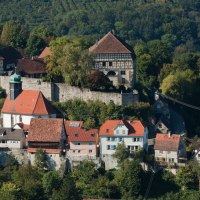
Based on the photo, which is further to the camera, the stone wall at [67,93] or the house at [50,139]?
the stone wall at [67,93]

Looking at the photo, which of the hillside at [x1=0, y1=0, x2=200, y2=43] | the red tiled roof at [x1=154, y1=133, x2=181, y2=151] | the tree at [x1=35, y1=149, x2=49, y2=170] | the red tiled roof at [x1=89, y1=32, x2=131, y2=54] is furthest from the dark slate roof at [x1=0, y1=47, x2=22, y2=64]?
Answer: the hillside at [x1=0, y1=0, x2=200, y2=43]

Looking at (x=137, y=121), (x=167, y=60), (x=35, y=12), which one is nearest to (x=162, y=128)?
(x=137, y=121)

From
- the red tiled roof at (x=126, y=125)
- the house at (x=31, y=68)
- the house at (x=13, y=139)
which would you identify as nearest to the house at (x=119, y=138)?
the red tiled roof at (x=126, y=125)

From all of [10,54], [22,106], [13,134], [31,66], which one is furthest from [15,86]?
[10,54]

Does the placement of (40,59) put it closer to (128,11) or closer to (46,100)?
(46,100)

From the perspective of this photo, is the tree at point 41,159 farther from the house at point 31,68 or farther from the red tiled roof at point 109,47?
the red tiled roof at point 109,47

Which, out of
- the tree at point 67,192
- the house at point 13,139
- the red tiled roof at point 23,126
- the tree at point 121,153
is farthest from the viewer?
the red tiled roof at point 23,126
